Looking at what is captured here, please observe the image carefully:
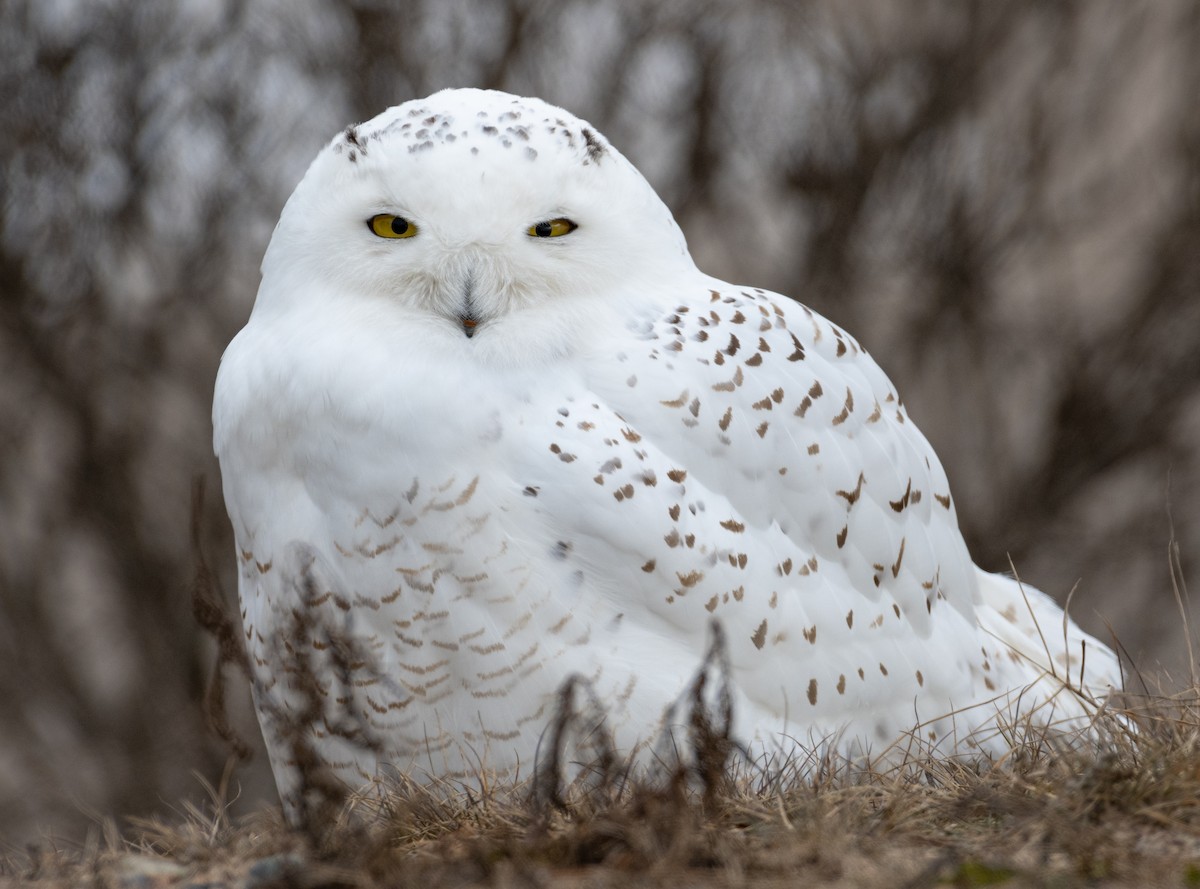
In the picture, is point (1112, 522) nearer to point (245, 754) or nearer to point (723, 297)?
point (723, 297)

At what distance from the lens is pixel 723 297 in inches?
104

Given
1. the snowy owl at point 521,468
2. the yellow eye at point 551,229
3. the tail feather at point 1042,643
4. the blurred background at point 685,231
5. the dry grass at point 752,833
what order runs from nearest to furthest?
1. the dry grass at point 752,833
2. the snowy owl at point 521,468
3. the yellow eye at point 551,229
4. the tail feather at point 1042,643
5. the blurred background at point 685,231

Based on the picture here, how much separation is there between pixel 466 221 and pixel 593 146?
1.03ft

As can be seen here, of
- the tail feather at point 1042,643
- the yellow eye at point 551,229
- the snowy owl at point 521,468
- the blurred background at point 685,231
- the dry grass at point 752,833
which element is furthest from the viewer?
the blurred background at point 685,231

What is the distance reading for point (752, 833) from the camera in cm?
185

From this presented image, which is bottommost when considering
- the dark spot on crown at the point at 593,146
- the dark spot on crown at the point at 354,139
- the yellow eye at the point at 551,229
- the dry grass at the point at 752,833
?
the dry grass at the point at 752,833

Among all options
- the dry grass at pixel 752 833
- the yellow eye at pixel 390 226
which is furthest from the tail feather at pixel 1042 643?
the yellow eye at pixel 390 226

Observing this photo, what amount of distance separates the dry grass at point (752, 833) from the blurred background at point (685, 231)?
2621 mm

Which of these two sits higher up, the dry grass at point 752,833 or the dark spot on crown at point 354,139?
the dark spot on crown at point 354,139

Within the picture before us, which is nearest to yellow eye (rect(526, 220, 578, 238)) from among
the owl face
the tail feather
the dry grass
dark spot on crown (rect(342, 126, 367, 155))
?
the owl face

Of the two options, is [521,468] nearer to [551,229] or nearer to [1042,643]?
[551,229]

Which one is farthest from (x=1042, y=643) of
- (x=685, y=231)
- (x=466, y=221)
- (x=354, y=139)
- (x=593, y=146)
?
(x=685, y=231)

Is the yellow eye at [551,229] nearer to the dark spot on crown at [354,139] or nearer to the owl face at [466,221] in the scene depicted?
the owl face at [466,221]

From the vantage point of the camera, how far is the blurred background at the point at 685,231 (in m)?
4.73
